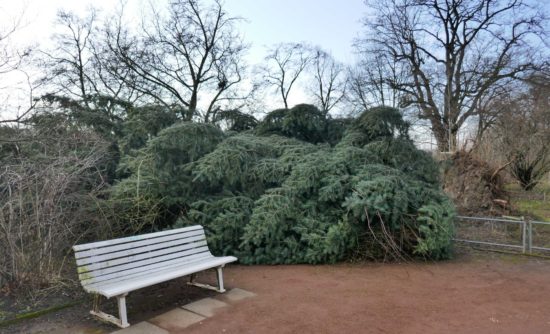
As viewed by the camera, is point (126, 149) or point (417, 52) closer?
point (126, 149)

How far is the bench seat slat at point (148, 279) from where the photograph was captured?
11.6ft

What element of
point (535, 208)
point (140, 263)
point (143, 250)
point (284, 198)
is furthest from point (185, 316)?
point (535, 208)

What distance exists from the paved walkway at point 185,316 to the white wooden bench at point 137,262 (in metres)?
0.16

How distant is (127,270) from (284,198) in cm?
251

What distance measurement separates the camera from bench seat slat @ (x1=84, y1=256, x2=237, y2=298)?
3.52 meters

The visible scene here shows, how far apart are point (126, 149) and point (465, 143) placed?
8899mm

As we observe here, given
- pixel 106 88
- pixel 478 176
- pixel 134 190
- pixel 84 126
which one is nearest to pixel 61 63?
pixel 106 88

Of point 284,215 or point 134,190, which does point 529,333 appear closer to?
point 284,215

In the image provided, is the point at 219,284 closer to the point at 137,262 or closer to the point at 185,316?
the point at 185,316

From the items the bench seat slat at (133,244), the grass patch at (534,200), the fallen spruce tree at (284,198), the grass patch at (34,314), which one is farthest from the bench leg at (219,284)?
the grass patch at (534,200)

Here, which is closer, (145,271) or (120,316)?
(120,316)

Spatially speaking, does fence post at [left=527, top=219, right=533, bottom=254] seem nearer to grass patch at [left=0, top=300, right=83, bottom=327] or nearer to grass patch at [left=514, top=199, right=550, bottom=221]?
grass patch at [left=514, top=199, right=550, bottom=221]

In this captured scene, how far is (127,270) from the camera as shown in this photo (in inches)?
159

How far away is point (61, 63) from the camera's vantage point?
17.5 m
